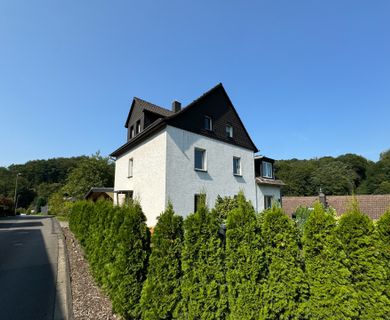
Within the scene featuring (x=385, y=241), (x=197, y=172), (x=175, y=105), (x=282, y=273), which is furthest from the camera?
(x=175, y=105)

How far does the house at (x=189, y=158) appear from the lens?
13.2m

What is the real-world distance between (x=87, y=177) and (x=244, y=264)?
3444 cm

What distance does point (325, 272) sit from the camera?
3.28m

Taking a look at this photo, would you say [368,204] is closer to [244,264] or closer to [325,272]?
[325,272]

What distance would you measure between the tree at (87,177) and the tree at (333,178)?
52644mm

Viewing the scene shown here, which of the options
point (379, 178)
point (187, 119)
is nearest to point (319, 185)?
point (379, 178)

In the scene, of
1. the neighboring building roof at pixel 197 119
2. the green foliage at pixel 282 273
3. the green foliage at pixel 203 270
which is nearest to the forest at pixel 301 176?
the neighboring building roof at pixel 197 119

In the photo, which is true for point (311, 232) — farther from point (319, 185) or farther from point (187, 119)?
point (319, 185)

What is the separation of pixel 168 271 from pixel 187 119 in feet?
37.4

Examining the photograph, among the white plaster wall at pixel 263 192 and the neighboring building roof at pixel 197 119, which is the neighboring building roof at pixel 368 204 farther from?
A: the neighboring building roof at pixel 197 119

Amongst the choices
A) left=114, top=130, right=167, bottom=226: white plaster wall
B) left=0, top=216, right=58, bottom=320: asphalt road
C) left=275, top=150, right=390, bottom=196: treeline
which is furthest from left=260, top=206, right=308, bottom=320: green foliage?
left=275, top=150, right=390, bottom=196: treeline

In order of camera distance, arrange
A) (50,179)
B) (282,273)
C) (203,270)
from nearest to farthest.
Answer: (282,273) < (203,270) < (50,179)

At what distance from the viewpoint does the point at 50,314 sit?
15.6ft

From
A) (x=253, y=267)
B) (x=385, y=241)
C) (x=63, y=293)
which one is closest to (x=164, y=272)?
(x=253, y=267)
